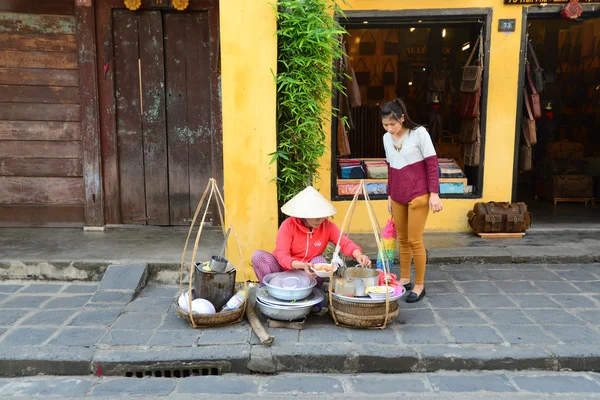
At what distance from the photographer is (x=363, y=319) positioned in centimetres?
432

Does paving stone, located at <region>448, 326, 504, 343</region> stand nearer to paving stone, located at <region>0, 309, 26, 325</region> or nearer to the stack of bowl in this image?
the stack of bowl

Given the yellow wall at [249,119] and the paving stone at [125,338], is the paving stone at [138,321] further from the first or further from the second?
the yellow wall at [249,119]

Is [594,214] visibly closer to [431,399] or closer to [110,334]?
[431,399]

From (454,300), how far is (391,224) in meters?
0.95

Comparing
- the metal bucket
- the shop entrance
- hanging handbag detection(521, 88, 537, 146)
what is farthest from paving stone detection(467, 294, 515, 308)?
the shop entrance

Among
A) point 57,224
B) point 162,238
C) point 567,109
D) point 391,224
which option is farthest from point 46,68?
point 567,109

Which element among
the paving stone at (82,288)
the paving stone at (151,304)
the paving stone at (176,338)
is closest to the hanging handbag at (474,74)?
the paving stone at (151,304)

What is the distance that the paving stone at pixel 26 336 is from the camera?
4148mm

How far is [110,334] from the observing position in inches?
169

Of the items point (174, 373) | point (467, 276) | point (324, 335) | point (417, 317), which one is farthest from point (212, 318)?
point (467, 276)

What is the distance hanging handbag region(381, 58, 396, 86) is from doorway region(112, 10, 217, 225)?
13.7 feet

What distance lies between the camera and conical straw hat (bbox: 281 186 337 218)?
177 inches

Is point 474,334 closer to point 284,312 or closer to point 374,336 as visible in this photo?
point 374,336

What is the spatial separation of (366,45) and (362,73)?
52cm
